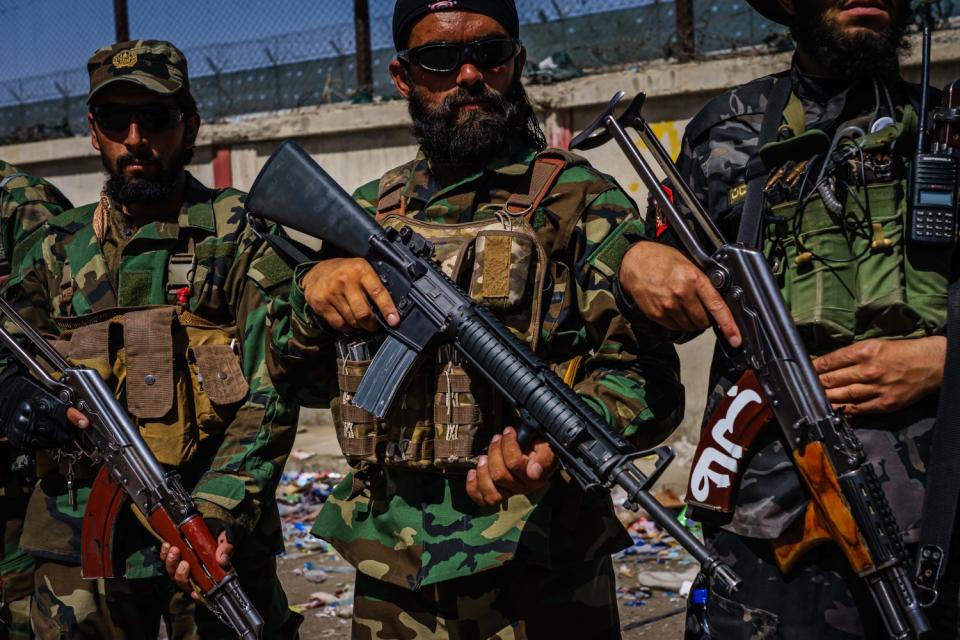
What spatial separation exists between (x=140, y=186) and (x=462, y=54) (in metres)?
1.13

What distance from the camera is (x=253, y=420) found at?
9.25ft

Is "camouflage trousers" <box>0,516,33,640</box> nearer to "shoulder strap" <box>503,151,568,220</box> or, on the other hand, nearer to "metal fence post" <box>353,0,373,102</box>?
"shoulder strap" <box>503,151,568,220</box>

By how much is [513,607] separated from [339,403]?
24.1 inches

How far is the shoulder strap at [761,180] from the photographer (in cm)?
227

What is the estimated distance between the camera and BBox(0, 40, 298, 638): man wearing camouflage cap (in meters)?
2.85

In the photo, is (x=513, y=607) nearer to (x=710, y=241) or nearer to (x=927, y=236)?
(x=710, y=241)

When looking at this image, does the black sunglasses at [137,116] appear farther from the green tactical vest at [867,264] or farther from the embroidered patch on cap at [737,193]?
the green tactical vest at [867,264]

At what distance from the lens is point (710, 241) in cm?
229

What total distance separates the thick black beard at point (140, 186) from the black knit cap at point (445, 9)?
866 millimetres

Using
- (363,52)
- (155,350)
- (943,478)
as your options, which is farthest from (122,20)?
(943,478)

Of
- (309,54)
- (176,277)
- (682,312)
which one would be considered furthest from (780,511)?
(309,54)

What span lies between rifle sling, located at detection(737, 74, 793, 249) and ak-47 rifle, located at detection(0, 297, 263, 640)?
1.41 m

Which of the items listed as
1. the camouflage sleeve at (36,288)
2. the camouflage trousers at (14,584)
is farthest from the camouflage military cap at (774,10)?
the camouflage trousers at (14,584)

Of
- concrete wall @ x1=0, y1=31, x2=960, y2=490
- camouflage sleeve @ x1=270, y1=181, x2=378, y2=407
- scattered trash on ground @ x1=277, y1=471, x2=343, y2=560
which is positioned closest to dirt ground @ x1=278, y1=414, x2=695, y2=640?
scattered trash on ground @ x1=277, y1=471, x2=343, y2=560
